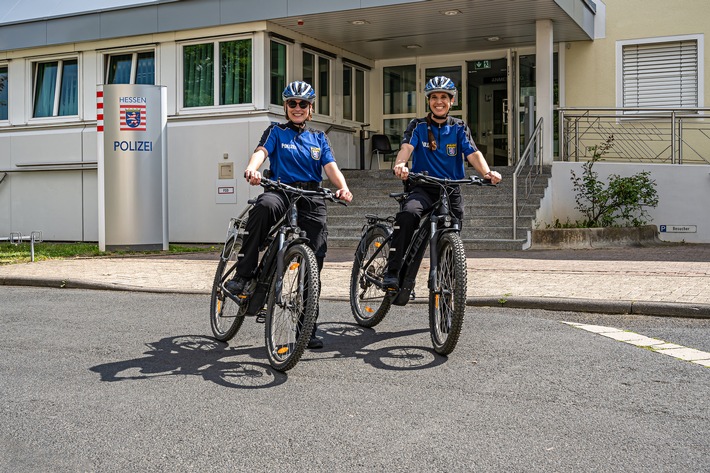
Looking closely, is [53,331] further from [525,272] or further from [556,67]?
[556,67]

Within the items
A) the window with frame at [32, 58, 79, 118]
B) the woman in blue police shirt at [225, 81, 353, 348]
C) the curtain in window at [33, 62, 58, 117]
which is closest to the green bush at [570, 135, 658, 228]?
the woman in blue police shirt at [225, 81, 353, 348]

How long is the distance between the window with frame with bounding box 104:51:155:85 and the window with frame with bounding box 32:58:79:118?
95 centimetres

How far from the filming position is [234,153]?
17297mm

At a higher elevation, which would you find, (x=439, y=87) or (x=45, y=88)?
(x=45, y=88)

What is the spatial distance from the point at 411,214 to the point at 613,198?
1064 centimetres

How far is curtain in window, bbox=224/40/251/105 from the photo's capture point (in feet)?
57.4

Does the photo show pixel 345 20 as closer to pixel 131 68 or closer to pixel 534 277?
pixel 131 68

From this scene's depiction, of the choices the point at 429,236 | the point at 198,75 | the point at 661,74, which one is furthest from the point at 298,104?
the point at 661,74

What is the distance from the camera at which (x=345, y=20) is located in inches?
672

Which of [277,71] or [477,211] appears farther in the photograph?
[277,71]

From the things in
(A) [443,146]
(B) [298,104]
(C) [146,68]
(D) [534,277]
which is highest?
(C) [146,68]

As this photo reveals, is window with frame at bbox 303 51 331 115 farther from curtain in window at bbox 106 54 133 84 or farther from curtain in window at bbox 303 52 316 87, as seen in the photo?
curtain in window at bbox 106 54 133 84

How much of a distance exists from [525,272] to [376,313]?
4086mm

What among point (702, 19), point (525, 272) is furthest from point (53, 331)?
point (702, 19)
